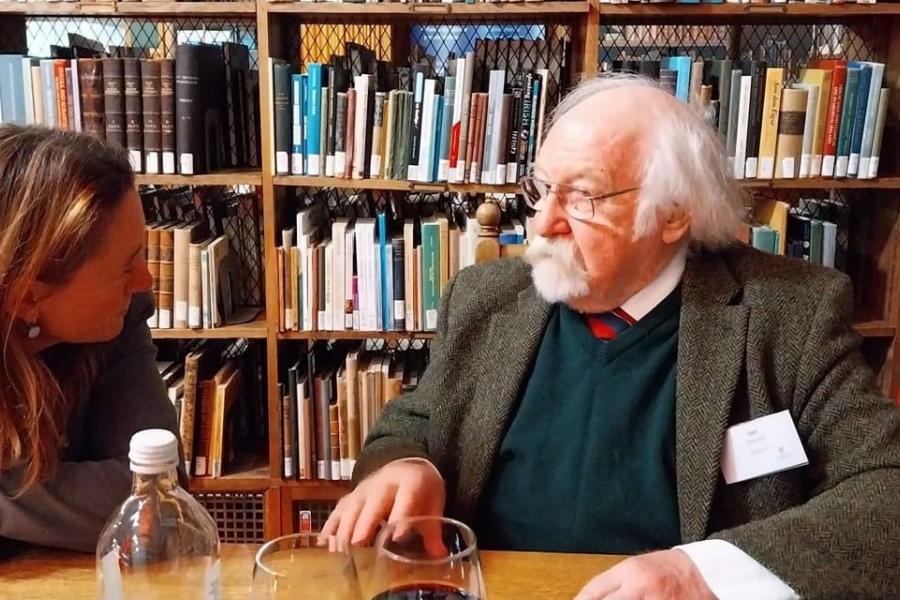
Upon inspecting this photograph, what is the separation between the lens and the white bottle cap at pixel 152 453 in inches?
28.5

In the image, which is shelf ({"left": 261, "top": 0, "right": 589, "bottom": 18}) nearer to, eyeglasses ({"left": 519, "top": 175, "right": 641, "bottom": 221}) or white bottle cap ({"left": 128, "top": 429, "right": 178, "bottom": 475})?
eyeglasses ({"left": 519, "top": 175, "right": 641, "bottom": 221})

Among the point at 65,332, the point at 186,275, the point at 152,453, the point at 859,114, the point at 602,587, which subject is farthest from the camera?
the point at 186,275

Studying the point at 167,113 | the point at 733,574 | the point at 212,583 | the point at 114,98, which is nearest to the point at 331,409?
the point at 167,113

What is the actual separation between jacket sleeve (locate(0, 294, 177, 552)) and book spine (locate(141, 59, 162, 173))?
3.38 feet

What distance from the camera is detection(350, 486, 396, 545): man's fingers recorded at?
3.34 feet

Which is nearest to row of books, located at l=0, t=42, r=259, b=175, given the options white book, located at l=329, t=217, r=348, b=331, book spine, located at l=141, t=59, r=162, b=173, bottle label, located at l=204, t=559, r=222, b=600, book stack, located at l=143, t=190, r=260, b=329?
book spine, located at l=141, t=59, r=162, b=173

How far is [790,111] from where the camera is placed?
229 cm

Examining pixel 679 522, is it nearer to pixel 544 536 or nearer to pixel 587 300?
pixel 544 536

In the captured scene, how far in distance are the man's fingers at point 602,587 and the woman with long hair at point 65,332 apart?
603mm

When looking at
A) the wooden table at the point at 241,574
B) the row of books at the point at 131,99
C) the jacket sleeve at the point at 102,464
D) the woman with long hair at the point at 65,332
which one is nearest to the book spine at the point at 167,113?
the row of books at the point at 131,99

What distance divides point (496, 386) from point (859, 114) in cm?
145

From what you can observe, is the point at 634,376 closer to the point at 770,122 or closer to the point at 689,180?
the point at 689,180

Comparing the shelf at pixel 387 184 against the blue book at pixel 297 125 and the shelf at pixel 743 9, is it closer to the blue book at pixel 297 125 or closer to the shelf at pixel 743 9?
the blue book at pixel 297 125

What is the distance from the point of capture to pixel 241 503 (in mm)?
2598
